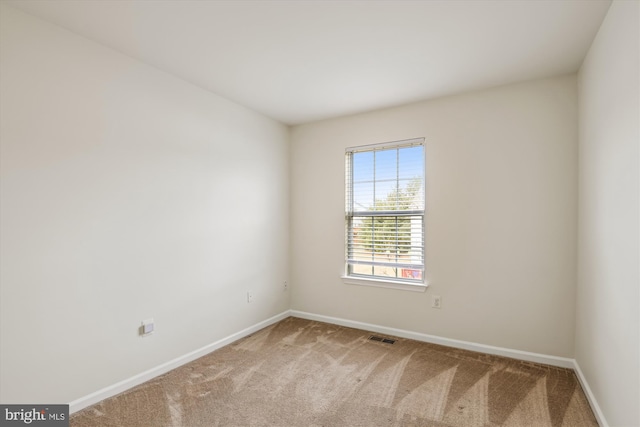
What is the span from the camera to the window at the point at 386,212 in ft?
11.4

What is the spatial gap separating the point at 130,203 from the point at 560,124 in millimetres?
3617

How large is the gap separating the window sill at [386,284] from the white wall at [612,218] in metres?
1.33

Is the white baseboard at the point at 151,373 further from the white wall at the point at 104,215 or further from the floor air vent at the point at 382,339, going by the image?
the floor air vent at the point at 382,339

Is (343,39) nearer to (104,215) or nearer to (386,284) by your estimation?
(104,215)

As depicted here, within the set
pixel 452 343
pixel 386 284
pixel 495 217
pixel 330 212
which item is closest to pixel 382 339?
pixel 386 284

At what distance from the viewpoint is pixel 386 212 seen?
3.65m

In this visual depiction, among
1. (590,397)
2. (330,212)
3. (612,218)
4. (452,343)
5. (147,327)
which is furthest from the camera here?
(330,212)

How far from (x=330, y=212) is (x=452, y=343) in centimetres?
194

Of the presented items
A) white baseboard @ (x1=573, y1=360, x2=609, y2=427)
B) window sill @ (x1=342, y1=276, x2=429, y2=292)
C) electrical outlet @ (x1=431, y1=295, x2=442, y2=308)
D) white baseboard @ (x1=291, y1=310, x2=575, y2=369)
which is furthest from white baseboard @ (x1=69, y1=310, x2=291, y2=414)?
white baseboard @ (x1=573, y1=360, x2=609, y2=427)

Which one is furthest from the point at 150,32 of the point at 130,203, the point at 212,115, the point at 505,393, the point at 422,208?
the point at 505,393

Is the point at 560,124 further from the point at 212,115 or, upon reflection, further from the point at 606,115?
the point at 212,115

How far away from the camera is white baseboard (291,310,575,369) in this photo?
278cm

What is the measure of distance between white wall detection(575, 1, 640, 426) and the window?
137 centimetres

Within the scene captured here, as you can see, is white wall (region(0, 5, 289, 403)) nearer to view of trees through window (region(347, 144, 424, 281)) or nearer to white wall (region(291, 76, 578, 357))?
view of trees through window (region(347, 144, 424, 281))
